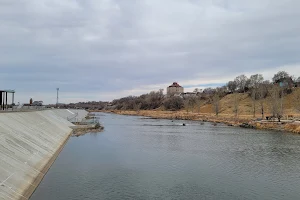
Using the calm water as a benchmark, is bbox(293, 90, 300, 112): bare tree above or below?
above

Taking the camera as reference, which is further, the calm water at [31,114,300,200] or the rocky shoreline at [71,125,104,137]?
the rocky shoreline at [71,125,104,137]

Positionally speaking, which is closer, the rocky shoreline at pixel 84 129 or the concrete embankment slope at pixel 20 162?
the concrete embankment slope at pixel 20 162

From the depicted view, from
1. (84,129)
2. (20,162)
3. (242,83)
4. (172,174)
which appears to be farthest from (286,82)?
(20,162)

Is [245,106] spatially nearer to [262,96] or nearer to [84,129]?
[262,96]

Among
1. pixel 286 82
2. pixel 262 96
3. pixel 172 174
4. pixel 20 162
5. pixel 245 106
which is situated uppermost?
pixel 286 82

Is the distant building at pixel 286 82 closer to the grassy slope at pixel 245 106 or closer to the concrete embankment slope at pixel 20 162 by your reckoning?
the grassy slope at pixel 245 106

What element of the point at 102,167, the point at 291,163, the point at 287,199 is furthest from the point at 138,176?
the point at 291,163

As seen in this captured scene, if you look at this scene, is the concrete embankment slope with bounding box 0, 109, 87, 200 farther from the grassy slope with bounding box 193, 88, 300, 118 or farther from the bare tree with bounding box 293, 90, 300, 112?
the grassy slope with bounding box 193, 88, 300, 118

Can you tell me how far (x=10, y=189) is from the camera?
16.9m

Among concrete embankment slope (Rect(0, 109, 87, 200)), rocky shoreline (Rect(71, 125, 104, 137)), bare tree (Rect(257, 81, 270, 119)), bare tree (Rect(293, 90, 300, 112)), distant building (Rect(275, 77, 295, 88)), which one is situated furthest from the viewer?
distant building (Rect(275, 77, 295, 88))

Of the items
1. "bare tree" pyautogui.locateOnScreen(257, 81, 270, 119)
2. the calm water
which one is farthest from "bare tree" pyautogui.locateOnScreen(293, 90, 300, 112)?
the calm water

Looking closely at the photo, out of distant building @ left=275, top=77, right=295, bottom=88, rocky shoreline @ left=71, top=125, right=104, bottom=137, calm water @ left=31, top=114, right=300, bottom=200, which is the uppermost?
distant building @ left=275, top=77, right=295, bottom=88

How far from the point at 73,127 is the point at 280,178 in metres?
49.6

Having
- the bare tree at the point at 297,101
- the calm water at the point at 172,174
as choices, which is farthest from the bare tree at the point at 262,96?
the calm water at the point at 172,174
